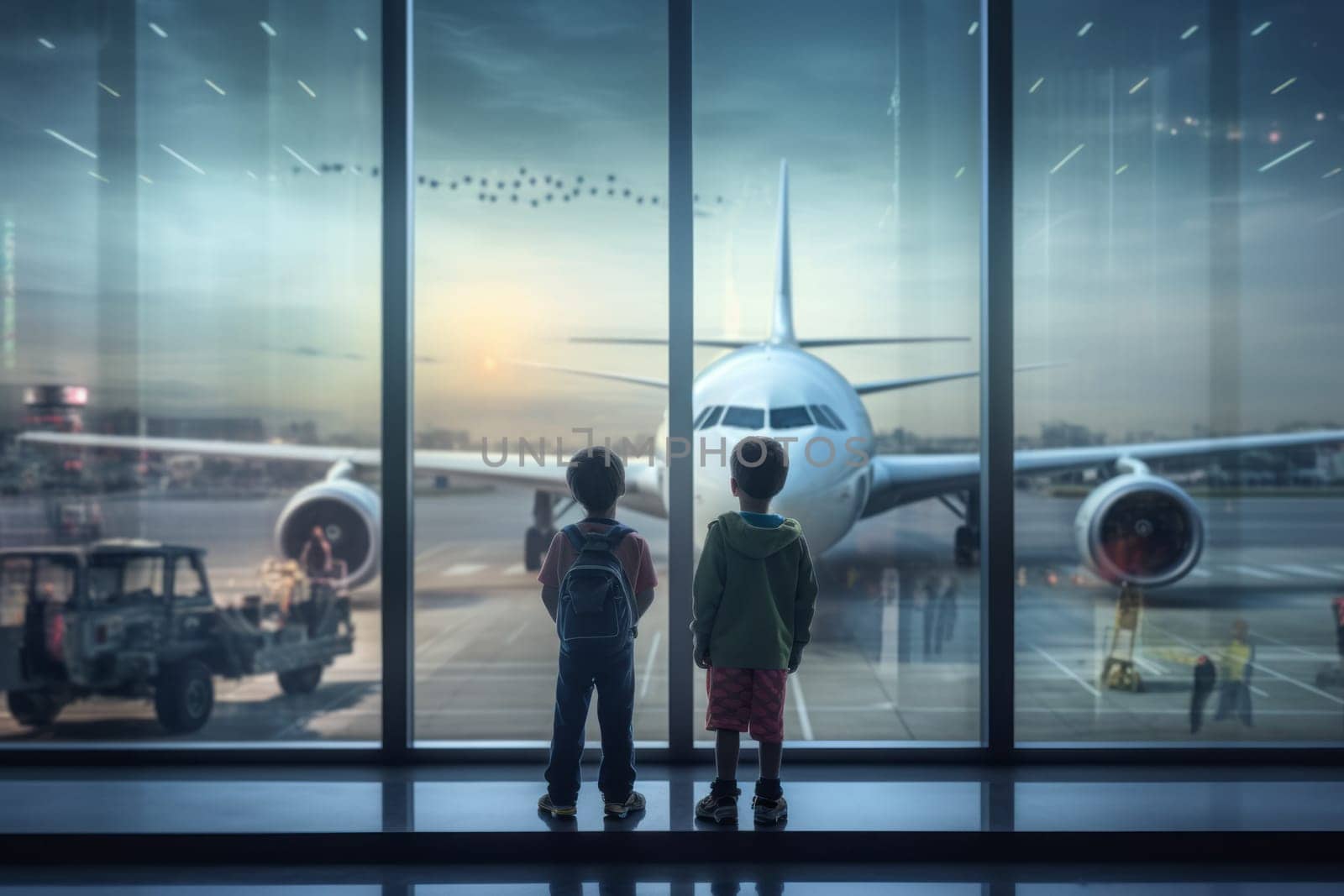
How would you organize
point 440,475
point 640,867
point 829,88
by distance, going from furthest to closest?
point 829,88
point 440,475
point 640,867

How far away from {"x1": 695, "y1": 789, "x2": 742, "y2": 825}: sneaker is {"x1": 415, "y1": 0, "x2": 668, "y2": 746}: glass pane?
1.20 meters

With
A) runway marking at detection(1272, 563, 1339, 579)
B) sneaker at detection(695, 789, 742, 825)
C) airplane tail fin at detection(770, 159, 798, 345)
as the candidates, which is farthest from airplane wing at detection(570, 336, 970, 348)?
runway marking at detection(1272, 563, 1339, 579)

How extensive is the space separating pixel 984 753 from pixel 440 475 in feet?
9.16

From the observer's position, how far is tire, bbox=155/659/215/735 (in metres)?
3.83

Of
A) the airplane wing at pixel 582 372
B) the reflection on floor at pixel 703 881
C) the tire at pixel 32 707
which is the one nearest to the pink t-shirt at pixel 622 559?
the reflection on floor at pixel 703 881

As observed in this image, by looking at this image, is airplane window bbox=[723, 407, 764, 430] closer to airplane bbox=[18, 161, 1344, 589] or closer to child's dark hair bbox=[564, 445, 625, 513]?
airplane bbox=[18, 161, 1344, 589]

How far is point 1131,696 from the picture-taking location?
466cm

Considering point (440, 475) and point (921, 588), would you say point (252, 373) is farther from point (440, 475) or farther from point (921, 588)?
point (921, 588)

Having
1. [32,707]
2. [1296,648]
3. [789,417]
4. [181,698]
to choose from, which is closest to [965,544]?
[1296,648]

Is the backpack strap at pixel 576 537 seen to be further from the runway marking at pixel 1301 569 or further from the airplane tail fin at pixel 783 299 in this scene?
the runway marking at pixel 1301 569

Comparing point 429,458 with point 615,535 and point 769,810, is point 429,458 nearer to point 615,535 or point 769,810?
point 615,535

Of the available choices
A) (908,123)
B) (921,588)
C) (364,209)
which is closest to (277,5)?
(364,209)

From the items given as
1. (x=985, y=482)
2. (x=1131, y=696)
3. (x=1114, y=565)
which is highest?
(x=985, y=482)

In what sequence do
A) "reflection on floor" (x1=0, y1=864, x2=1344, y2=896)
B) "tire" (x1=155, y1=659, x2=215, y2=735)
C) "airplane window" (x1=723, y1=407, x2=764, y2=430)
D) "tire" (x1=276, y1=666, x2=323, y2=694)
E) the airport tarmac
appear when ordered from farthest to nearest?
"airplane window" (x1=723, y1=407, x2=764, y2=430), "tire" (x1=276, y1=666, x2=323, y2=694), the airport tarmac, "tire" (x1=155, y1=659, x2=215, y2=735), "reflection on floor" (x1=0, y1=864, x2=1344, y2=896)
